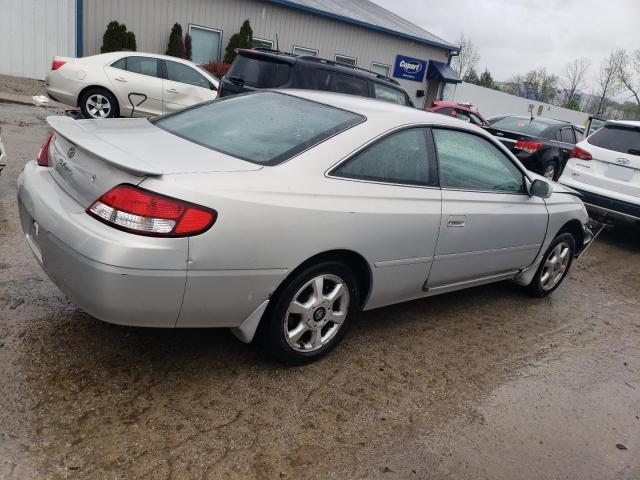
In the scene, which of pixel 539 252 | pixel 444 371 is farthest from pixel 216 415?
pixel 539 252

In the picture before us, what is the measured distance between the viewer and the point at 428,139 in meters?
3.68

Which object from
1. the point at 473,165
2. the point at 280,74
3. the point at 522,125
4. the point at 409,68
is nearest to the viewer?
the point at 473,165

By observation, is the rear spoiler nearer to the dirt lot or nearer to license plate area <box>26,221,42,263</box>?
license plate area <box>26,221,42,263</box>

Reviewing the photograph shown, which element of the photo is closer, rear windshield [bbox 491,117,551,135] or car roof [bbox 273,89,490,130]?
car roof [bbox 273,89,490,130]

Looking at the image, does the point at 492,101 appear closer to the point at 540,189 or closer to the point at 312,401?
the point at 540,189

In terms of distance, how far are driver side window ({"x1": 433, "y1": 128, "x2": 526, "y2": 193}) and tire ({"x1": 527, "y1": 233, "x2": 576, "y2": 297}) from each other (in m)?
0.89

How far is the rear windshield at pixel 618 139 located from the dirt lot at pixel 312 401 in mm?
3869

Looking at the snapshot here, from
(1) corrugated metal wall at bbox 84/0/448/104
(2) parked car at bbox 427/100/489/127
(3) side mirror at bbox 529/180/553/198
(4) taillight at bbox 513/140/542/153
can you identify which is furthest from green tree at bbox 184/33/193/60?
(3) side mirror at bbox 529/180/553/198

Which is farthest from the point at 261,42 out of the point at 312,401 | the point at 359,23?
the point at 312,401

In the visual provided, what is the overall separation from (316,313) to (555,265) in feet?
9.67

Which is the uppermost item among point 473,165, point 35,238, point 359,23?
point 359,23

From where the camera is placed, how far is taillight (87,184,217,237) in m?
2.44

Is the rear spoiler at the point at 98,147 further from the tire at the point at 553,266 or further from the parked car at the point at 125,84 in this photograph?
the parked car at the point at 125,84

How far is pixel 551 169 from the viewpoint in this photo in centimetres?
1034
